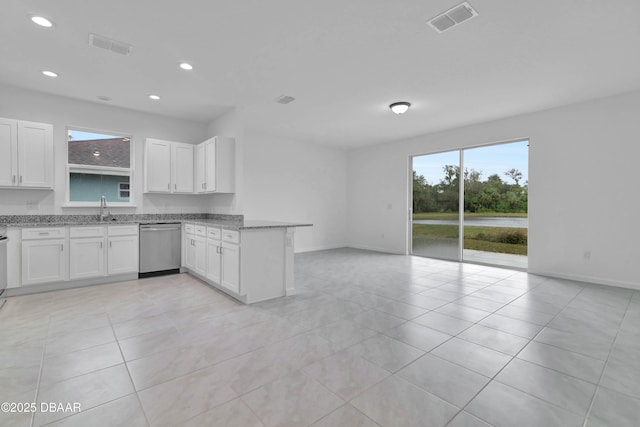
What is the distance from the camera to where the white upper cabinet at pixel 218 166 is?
15.9ft

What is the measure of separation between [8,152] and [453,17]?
5.41 metres

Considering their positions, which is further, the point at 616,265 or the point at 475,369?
the point at 616,265

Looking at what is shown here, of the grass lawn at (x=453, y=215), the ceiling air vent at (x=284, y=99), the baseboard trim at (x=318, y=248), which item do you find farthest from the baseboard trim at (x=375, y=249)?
the ceiling air vent at (x=284, y=99)

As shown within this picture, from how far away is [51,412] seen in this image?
1.62m

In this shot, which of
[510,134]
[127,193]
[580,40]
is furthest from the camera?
[510,134]

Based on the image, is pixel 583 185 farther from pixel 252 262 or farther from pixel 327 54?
pixel 252 262

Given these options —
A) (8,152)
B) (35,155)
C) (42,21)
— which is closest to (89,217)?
(35,155)

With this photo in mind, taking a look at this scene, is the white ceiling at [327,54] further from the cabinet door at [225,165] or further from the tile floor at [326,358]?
the tile floor at [326,358]

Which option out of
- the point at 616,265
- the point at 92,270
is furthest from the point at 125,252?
the point at 616,265

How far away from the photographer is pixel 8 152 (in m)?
3.84

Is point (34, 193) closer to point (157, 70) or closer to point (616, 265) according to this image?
point (157, 70)

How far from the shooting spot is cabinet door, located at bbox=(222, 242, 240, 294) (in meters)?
3.47

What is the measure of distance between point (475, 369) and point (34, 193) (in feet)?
18.9

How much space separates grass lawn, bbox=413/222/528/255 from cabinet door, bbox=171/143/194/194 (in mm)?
5014
